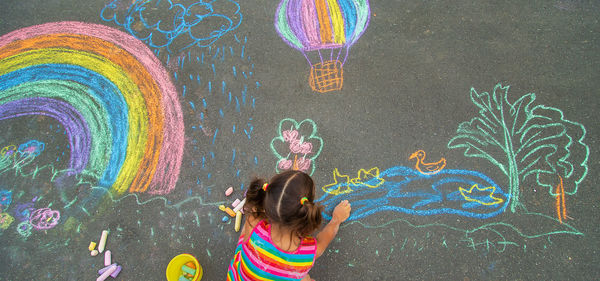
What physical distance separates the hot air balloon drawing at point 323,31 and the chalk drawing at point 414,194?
3.66ft

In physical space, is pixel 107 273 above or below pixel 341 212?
below

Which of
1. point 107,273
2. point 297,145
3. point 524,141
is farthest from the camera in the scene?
point 297,145

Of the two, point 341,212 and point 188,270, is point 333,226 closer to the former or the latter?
point 341,212

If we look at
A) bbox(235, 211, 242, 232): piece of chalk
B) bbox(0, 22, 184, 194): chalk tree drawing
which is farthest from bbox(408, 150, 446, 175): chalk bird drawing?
bbox(0, 22, 184, 194): chalk tree drawing

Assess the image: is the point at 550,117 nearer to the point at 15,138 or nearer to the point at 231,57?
the point at 231,57

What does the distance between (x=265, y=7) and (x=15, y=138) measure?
3.11 metres

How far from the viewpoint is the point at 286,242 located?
6.73 ft

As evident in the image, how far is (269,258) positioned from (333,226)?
0.80m

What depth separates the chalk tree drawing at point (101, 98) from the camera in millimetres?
3119

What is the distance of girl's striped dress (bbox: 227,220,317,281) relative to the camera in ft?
6.80

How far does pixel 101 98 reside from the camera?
11.1ft

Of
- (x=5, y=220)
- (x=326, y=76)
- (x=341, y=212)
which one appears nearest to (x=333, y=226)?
(x=341, y=212)

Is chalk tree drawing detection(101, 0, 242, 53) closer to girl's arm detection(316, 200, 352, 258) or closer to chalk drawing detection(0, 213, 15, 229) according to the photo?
chalk drawing detection(0, 213, 15, 229)

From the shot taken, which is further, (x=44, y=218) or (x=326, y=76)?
(x=326, y=76)
